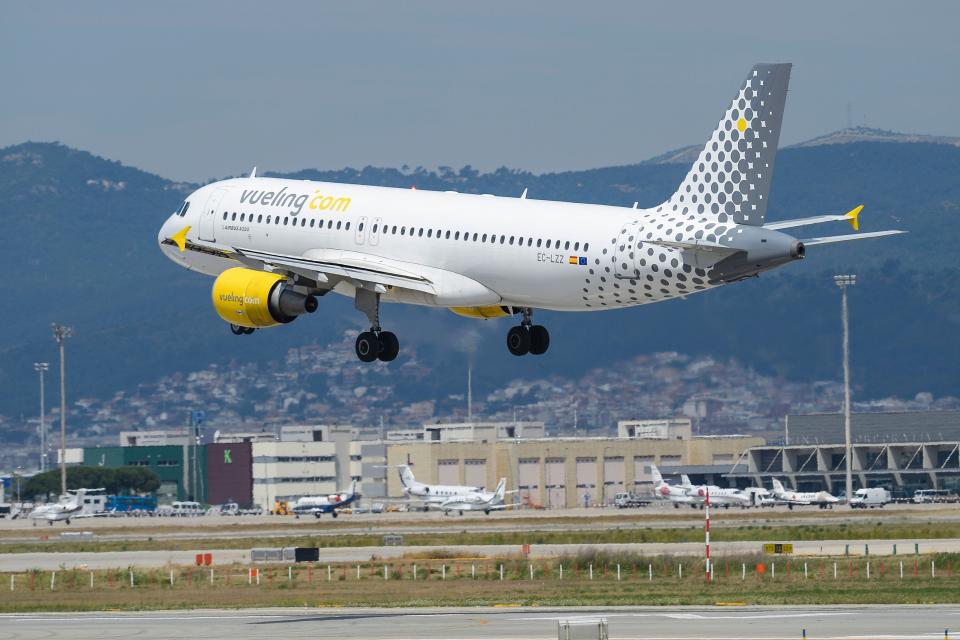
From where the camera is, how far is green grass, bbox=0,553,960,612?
234ft

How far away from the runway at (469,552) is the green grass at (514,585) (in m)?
5.55

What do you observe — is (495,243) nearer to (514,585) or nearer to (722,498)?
(514,585)

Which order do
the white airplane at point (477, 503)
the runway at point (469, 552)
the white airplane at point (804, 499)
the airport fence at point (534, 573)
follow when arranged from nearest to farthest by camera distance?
the airport fence at point (534, 573) → the runway at point (469, 552) → the white airplane at point (477, 503) → the white airplane at point (804, 499)

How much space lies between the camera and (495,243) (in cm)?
6481

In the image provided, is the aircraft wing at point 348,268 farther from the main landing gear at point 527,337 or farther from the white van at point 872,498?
the white van at point 872,498

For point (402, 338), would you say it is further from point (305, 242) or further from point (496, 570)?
point (305, 242)

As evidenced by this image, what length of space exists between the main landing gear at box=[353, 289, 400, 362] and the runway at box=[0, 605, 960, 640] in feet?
30.7

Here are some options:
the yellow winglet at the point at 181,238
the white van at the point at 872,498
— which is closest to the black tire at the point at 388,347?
the yellow winglet at the point at 181,238

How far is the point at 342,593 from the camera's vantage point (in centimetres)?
7838

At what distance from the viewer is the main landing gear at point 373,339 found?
67.9 metres

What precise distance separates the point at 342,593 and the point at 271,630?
21291mm

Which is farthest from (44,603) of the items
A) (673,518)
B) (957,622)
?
(673,518)

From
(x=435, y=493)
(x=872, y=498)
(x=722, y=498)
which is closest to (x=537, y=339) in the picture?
(x=722, y=498)

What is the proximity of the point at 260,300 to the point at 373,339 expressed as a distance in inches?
173
